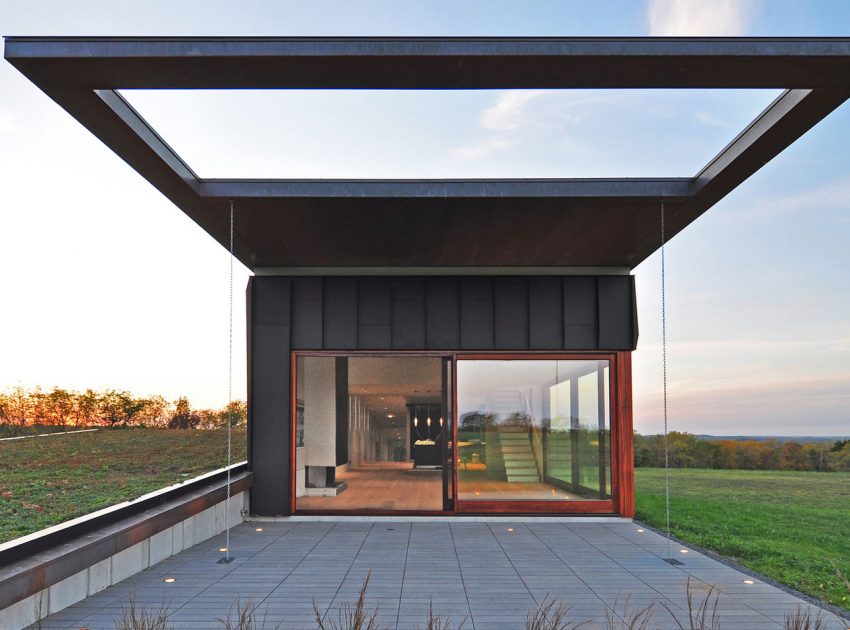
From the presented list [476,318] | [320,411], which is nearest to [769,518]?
[476,318]

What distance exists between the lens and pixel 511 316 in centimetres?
→ 874

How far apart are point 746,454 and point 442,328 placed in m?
14.1

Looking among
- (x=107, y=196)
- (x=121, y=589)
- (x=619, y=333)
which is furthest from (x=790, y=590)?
(x=107, y=196)

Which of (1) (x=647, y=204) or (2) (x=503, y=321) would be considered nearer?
(1) (x=647, y=204)

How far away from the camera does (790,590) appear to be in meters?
5.40

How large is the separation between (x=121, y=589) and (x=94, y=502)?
0.92m

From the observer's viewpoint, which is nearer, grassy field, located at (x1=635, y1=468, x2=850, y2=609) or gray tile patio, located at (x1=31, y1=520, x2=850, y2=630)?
gray tile patio, located at (x1=31, y1=520, x2=850, y2=630)

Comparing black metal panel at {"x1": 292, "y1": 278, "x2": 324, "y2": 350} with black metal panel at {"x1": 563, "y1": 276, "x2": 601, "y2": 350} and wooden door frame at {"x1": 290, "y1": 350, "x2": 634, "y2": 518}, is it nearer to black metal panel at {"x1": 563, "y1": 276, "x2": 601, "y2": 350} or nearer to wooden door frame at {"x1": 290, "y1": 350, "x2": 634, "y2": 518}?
wooden door frame at {"x1": 290, "y1": 350, "x2": 634, "y2": 518}

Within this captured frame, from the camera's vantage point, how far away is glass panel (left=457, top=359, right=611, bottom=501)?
8.76m

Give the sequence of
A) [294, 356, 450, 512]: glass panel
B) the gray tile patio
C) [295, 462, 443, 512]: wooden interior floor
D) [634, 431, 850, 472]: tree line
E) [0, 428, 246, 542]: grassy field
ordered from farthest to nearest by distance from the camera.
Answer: [634, 431, 850, 472]: tree line, [294, 356, 450, 512]: glass panel, [295, 462, 443, 512]: wooden interior floor, [0, 428, 246, 542]: grassy field, the gray tile patio

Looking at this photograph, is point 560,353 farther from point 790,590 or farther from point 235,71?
point 235,71

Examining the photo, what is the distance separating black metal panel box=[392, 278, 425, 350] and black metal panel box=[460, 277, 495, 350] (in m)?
0.50

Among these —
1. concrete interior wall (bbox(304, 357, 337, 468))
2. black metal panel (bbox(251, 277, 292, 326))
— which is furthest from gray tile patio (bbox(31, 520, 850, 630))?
black metal panel (bbox(251, 277, 292, 326))

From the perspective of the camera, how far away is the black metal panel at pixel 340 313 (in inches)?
343
